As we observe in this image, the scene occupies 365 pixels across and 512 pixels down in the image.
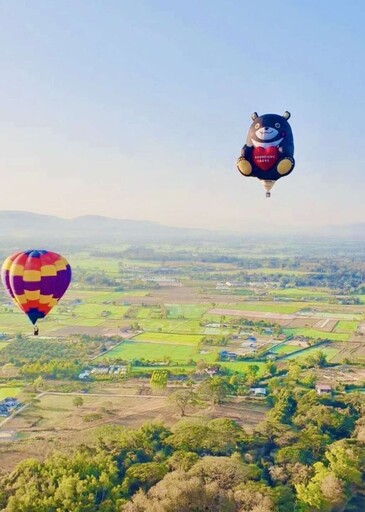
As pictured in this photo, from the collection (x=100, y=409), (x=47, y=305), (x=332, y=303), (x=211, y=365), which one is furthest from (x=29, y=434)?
(x=332, y=303)

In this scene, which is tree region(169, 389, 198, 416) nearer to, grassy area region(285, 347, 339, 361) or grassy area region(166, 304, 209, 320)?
grassy area region(285, 347, 339, 361)

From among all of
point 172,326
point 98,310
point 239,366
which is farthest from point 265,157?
point 98,310

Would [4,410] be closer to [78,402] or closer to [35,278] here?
[78,402]

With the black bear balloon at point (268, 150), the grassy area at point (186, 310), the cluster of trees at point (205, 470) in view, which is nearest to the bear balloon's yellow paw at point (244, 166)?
the black bear balloon at point (268, 150)

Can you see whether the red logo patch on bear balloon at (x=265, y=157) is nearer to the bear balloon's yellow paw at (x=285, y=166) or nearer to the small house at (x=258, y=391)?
the bear balloon's yellow paw at (x=285, y=166)

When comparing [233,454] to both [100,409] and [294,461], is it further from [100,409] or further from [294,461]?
[100,409]
